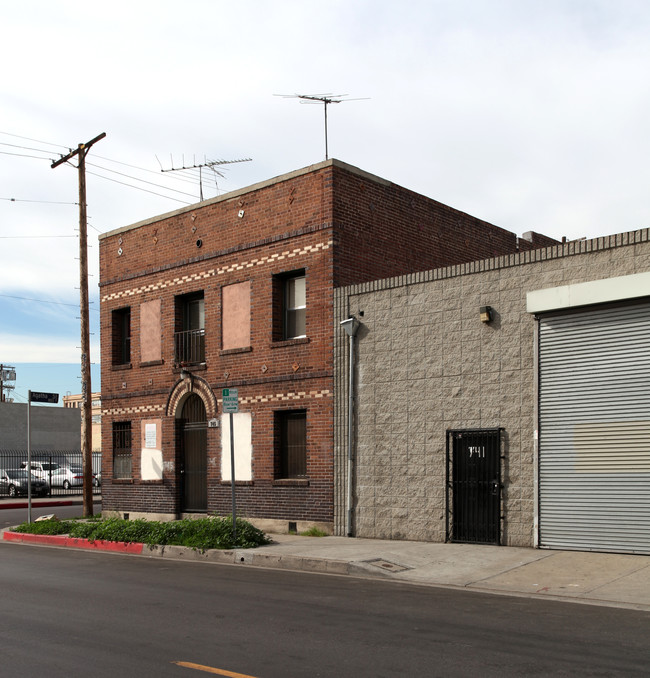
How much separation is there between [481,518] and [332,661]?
8.53m

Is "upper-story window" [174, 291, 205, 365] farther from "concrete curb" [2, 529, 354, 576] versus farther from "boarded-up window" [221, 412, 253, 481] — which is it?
"concrete curb" [2, 529, 354, 576]

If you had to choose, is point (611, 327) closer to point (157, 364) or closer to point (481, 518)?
point (481, 518)

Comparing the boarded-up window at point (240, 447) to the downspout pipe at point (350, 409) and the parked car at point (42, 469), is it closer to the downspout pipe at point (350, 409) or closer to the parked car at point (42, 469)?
the downspout pipe at point (350, 409)

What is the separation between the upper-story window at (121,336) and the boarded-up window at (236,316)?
460 cm

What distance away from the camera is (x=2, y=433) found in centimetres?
5541

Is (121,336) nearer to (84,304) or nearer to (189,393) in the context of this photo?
(84,304)

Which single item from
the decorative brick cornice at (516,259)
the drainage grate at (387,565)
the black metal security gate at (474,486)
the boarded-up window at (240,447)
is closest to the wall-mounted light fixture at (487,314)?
the decorative brick cornice at (516,259)

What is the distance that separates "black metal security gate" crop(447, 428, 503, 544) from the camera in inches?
596

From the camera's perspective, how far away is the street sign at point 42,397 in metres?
20.8

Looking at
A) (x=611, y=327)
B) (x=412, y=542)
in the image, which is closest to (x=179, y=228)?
(x=412, y=542)

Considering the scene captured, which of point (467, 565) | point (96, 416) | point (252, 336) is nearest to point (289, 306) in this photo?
point (252, 336)

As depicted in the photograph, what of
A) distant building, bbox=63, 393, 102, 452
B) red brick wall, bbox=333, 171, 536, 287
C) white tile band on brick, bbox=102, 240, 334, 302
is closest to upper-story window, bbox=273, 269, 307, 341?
white tile band on brick, bbox=102, 240, 334, 302

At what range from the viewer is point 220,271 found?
20.8 meters

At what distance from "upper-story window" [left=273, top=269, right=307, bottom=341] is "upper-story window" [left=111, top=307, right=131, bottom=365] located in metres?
6.28
